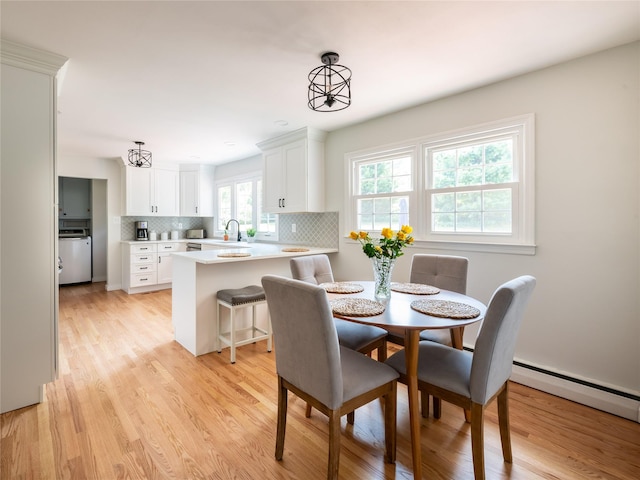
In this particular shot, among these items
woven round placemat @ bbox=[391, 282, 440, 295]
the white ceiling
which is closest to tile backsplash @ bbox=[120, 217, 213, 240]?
the white ceiling

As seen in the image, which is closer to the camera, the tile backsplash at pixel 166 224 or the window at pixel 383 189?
the window at pixel 383 189

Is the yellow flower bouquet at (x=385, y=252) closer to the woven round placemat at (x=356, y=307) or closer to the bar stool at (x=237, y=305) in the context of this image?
the woven round placemat at (x=356, y=307)

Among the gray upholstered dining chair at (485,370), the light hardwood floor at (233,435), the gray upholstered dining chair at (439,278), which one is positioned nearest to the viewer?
the gray upholstered dining chair at (485,370)

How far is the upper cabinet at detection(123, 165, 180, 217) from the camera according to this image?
557 cm

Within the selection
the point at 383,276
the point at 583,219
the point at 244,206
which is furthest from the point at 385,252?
the point at 244,206

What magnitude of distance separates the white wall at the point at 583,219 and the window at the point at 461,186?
11 cm

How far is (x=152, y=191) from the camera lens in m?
5.80

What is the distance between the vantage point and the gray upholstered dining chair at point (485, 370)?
4.47 feet

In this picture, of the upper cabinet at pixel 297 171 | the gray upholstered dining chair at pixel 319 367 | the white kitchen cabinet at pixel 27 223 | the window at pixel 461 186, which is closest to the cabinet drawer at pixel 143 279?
the upper cabinet at pixel 297 171

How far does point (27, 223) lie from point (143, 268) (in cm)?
372

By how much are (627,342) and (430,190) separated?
5.80 feet

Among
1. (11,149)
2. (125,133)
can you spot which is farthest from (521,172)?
(125,133)

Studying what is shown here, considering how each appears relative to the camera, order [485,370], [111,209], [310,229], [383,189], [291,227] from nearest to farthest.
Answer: [485,370], [383,189], [310,229], [291,227], [111,209]

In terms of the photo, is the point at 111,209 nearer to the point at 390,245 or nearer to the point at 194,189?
the point at 194,189
